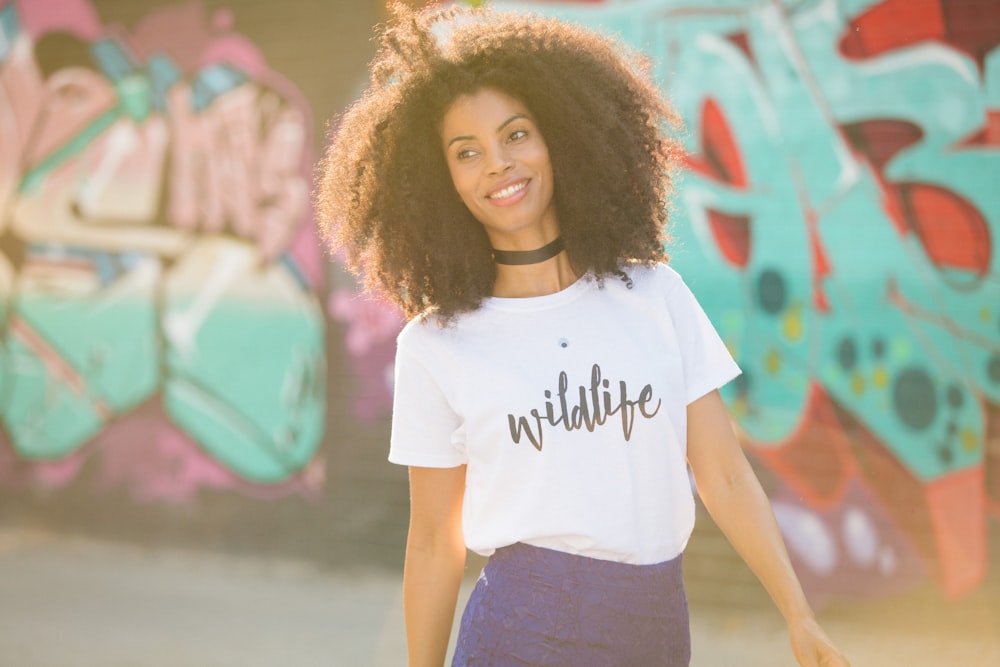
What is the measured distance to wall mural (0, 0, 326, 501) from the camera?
5.62m

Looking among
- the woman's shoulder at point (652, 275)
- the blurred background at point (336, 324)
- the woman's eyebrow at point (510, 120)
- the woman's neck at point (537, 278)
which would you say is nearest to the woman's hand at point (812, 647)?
the woman's shoulder at point (652, 275)

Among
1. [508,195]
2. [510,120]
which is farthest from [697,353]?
[510,120]

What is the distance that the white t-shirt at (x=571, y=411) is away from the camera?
208 centimetres

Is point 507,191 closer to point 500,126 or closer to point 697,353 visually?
point 500,126

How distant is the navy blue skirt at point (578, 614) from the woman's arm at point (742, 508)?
14 centimetres

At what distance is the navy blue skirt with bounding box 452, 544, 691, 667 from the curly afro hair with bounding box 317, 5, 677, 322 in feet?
1.66

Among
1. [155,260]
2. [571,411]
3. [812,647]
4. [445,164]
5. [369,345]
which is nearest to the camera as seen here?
[812,647]

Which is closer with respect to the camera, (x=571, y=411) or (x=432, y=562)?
(x=571, y=411)

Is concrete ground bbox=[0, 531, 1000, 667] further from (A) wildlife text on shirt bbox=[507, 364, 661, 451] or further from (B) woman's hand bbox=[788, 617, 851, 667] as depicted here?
(A) wildlife text on shirt bbox=[507, 364, 661, 451]

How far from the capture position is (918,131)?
4.36 m

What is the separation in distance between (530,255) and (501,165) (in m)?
0.19

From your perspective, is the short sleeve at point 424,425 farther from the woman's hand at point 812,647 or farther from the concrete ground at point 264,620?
the concrete ground at point 264,620

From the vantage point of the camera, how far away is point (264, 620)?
4988mm

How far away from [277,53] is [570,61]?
3.48 m
